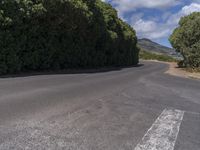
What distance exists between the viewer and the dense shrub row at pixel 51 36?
17766 millimetres

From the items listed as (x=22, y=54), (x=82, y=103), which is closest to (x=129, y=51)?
(x=22, y=54)

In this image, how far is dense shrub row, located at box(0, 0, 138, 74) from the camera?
58.3ft

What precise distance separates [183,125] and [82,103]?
2.96 m

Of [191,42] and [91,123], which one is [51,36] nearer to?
[91,123]

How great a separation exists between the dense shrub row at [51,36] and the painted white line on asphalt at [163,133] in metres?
11.7

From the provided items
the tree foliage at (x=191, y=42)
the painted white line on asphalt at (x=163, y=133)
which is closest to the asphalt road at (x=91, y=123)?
the painted white line on asphalt at (x=163, y=133)

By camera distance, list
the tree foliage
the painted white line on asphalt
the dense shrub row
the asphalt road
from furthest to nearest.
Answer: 1. the tree foliage
2. the dense shrub row
3. the painted white line on asphalt
4. the asphalt road

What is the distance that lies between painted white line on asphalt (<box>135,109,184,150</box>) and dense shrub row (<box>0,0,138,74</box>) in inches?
460

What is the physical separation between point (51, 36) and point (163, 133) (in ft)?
57.0

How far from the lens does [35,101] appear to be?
870 centimetres

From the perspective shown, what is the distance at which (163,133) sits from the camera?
6312mm

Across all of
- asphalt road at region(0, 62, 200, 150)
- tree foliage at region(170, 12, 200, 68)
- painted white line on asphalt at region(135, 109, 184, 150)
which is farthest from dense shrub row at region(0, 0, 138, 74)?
tree foliage at region(170, 12, 200, 68)

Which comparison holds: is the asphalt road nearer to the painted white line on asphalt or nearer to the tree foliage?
the painted white line on asphalt

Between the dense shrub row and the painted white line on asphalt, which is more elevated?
the dense shrub row
